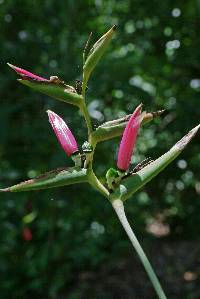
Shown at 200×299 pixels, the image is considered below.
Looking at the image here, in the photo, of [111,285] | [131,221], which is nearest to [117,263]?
[111,285]

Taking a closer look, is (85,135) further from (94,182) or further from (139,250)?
(139,250)

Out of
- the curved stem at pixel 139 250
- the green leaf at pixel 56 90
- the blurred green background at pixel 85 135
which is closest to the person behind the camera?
the curved stem at pixel 139 250

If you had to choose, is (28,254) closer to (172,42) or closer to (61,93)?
(172,42)

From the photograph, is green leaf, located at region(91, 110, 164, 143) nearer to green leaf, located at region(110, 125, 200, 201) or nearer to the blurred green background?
green leaf, located at region(110, 125, 200, 201)

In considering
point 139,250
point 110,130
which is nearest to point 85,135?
point 110,130

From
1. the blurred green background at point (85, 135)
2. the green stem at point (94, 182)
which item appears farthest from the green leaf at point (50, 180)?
the blurred green background at point (85, 135)

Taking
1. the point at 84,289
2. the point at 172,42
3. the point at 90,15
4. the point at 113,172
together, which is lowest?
the point at 113,172

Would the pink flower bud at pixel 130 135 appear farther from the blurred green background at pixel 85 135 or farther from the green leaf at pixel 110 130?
the blurred green background at pixel 85 135
